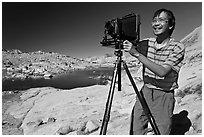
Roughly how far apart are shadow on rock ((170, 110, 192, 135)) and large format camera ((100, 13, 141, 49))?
233cm

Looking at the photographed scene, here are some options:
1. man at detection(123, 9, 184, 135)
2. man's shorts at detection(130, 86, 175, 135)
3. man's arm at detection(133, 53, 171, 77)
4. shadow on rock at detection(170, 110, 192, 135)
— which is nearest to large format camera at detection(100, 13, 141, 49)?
man at detection(123, 9, 184, 135)

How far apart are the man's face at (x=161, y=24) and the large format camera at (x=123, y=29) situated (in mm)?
240

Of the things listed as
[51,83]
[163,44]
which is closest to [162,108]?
[163,44]

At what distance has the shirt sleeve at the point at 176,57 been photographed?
6.43ft

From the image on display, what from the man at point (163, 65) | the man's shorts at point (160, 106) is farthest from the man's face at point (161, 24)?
the man's shorts at point (160, 106)

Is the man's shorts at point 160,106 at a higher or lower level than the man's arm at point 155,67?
lower

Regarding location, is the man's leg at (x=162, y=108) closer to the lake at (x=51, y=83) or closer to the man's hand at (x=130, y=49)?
the man's hand at (x=130, y=49)

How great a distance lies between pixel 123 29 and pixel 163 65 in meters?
0.63

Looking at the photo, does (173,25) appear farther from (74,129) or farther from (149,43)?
(74,129)

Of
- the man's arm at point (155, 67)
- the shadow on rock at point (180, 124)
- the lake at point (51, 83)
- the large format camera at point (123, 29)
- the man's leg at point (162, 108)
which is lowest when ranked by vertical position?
the lake at point (51, 83)

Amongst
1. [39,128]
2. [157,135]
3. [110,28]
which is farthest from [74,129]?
[110,28]

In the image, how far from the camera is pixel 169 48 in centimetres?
205

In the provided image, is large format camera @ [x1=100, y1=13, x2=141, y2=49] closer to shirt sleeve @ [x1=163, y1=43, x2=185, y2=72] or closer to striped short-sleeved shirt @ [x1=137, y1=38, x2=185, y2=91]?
striped short-sleeved shirt @ [x1=137, y1=38, x2=185, y2=91]

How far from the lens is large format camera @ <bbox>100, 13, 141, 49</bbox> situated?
7.24ft
